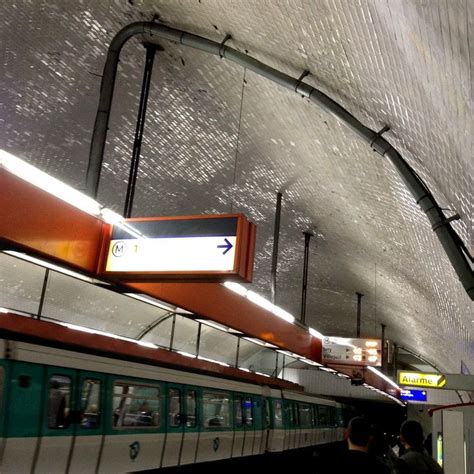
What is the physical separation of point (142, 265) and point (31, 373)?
6.25ft

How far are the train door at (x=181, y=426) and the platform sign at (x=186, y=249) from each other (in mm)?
3933

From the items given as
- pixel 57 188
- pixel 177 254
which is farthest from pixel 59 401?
pixel 57 188

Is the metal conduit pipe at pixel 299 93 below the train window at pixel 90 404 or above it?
above

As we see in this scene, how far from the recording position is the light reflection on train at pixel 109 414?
5676mm

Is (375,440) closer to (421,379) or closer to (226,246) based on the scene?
(226,246)

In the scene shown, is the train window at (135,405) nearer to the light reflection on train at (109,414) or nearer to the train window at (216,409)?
the light reflection on train at (109,414)

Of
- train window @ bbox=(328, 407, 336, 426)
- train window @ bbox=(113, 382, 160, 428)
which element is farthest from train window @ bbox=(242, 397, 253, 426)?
train window @ bbox=(328, 407, 336, 426)

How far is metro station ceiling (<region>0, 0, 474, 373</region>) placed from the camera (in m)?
4.21

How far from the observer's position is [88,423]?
6.63 meters

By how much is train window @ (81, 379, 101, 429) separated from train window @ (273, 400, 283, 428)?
285 inches

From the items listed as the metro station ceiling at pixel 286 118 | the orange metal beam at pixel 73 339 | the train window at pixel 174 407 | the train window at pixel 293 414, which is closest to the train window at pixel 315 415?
the train window at pixel 293 414

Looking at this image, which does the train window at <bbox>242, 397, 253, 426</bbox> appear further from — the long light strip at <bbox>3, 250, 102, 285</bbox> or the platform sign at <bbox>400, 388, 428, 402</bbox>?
the long light strip at <bbox>3, 250, 102, 285</bbox>

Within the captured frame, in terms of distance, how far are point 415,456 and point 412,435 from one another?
0.24 metres

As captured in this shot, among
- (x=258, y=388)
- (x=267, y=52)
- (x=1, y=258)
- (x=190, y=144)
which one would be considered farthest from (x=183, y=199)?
(x=267, y=52)
